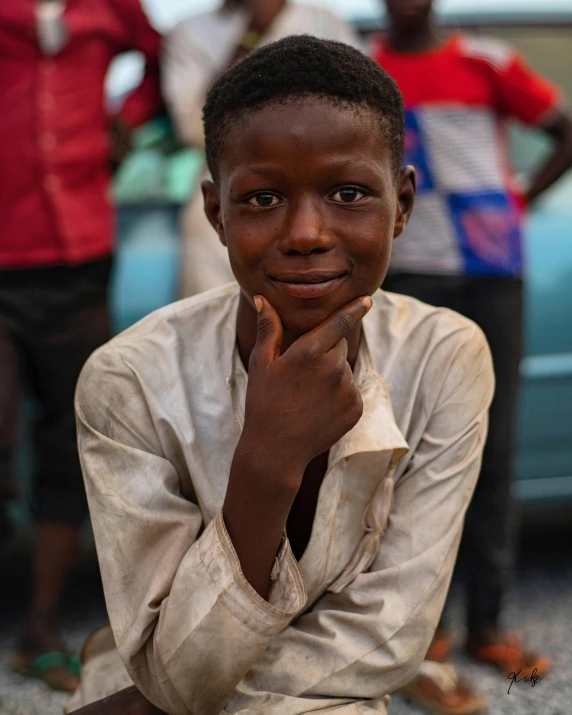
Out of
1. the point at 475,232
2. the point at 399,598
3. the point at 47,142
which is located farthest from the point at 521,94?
the point at 399,598

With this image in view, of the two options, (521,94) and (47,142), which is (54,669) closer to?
(47,142)

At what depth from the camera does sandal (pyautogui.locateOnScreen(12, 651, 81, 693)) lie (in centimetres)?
277

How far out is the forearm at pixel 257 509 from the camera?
4.83 ft

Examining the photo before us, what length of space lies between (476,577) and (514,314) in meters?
0.78

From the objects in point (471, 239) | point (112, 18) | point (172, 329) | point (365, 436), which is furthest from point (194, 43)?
point (365, 436)

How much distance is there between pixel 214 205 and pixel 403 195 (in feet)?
1.13

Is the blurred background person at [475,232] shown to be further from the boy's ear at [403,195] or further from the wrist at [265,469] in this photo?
the wrist at [265,469]

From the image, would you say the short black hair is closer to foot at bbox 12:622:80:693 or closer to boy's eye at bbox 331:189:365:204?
boy's eye at bbox 331:189:365:204

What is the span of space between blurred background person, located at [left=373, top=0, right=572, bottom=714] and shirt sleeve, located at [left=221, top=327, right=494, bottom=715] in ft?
3.44

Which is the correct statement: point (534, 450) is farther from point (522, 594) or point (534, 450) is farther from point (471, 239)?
point (471, 239)

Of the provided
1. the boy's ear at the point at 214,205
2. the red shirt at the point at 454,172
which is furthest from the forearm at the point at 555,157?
the boy's ear at the point at 214,205

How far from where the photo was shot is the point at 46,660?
2.80m

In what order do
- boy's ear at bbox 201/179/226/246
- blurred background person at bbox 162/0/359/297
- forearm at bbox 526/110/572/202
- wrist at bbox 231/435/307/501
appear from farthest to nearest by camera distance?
forearm at bbox 526/110/572/202, blurred background person at bbox 162/0/359/297, boy's ear at bbox 201/179/226/246, wrist at bbox 231/435/307/501

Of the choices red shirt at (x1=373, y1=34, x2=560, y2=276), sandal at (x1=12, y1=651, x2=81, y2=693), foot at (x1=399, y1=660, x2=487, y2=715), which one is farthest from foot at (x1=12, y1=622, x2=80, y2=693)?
red shirt at (x1=373, y1=34, x2=560, y2=276)
